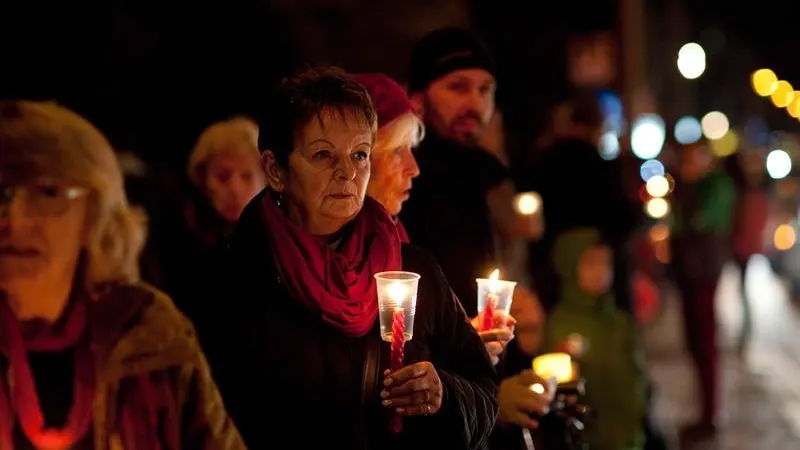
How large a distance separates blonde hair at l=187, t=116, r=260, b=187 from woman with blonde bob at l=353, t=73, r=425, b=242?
1610 millimetres

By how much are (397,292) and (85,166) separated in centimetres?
103

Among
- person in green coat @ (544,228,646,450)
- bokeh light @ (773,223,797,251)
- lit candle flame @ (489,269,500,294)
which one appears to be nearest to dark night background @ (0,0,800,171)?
bokeh light @ (773,223,797,251)

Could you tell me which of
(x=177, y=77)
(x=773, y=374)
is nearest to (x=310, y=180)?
(x=773, y=374)

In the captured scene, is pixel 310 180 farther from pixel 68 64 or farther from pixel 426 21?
pixel 426 21

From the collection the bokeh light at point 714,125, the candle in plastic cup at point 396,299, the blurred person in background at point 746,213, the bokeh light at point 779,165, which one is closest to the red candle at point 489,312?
the candle in plastic cup at point 396,299

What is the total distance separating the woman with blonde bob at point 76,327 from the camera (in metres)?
2.72

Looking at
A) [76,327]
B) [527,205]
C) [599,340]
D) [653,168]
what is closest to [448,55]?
[76,327]

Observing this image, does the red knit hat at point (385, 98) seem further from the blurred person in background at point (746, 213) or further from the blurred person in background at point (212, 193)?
the blurred person in background at point (746, 213)

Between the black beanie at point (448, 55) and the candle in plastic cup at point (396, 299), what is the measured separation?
1350 millimetres

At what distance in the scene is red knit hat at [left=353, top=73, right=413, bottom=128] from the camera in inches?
117

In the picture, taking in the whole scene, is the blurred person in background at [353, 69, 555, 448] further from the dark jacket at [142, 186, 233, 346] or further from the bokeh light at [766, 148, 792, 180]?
the bokeh light at [766, 148, 792, 180]

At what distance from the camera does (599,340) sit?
21.2 feet

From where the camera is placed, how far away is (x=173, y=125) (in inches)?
517

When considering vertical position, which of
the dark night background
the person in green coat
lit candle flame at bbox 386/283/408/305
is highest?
the dark night background
